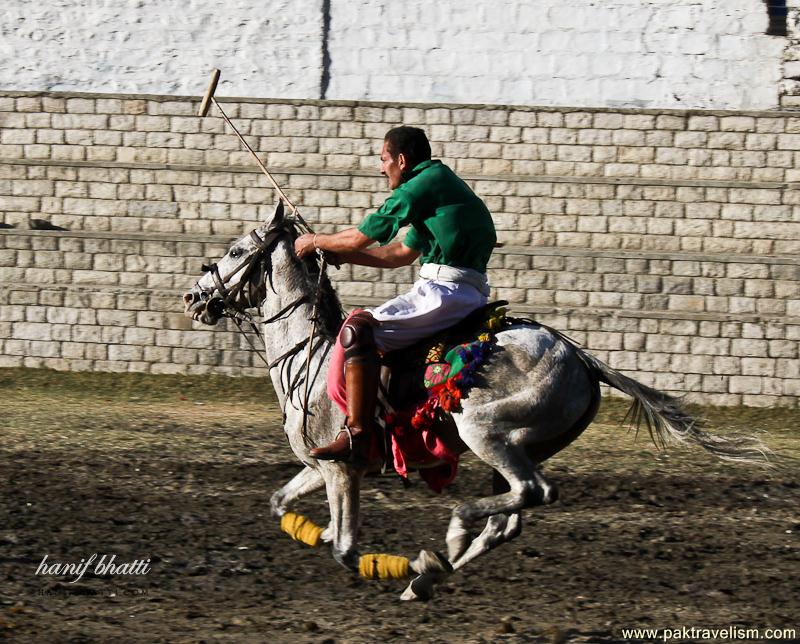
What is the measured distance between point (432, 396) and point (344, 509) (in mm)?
881

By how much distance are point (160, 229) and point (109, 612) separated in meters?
13.6

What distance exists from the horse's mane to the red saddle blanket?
0.38 metres

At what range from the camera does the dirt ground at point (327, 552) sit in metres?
7.19

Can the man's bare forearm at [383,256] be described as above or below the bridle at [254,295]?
above

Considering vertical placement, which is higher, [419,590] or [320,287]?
[320,287]

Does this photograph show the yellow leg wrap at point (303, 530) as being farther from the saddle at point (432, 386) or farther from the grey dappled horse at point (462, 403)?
the saddle at point (432, 386)

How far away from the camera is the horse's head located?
8078 millimetres

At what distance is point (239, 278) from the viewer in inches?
320

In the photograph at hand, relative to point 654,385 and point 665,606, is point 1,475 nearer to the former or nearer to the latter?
point 665,606

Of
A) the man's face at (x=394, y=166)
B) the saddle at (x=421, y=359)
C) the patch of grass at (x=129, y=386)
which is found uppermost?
the man's face at (x=394, y=166)

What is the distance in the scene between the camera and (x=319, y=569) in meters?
8.31

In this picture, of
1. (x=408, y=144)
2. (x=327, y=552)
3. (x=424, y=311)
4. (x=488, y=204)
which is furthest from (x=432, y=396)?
(x=488, y=204)

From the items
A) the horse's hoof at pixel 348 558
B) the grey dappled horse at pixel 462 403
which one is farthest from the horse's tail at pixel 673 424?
the horse's hoof at pixel 348 558

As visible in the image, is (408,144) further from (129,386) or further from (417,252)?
(129,386)
